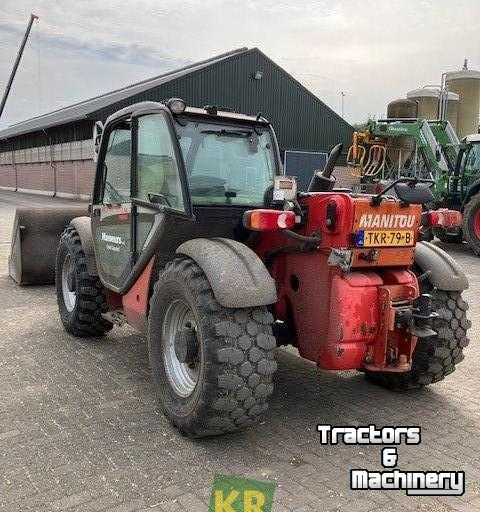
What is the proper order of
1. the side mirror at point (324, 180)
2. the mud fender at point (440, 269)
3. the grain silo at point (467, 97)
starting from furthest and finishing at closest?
the grain silo at point (467, 97), the side mirror at point (324, 180), the mud fender at point (440, 269)

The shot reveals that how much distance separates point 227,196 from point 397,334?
157cm

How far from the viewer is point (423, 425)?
385 centimetres

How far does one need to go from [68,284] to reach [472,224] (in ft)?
30.2

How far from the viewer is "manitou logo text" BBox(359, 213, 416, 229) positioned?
11.6ft

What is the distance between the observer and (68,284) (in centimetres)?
595

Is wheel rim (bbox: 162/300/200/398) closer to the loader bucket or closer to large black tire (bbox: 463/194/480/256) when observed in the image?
the loader bucket

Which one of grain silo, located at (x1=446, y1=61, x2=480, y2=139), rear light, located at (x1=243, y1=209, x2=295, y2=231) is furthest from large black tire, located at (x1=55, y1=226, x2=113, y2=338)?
grain silo, located at (x1=446, y1=61, x2=480, y2=139)

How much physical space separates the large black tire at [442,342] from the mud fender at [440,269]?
64mm

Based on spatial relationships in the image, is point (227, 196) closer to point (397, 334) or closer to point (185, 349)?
point (185, 349)

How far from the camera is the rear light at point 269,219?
3.44 metres

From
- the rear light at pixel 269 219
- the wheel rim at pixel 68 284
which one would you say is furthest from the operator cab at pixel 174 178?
the wheel rim at pixel 68 284

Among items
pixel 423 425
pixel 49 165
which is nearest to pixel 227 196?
pixel 423 425

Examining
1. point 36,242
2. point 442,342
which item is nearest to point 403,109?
point 36,242

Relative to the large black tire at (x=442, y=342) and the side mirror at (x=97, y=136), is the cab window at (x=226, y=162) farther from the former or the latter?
the large black tire at (x=442, y=342)
